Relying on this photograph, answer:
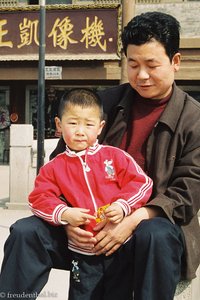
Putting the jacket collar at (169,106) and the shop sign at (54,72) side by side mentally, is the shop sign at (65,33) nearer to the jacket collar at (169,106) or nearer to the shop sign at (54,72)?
the shop sign at (54,72)

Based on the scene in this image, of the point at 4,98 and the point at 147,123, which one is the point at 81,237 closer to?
the point at 147,123

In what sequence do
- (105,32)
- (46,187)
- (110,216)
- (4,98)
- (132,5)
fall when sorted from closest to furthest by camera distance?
1. (110,216)
2. (46,187)
3. (132,5)
4. (105,32)
5. (4,98)

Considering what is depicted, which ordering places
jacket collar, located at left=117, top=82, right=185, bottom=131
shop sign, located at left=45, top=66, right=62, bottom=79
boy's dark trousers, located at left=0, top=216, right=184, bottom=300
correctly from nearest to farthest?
boy's dark trousers, located at left=0, top=216, right=184, bottom=300 < jacket collar, located at left=117, top=82, right=185, bottom=131 < shop sign, located at left=45, top=66, right=62, bottom=79

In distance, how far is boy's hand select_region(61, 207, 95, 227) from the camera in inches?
83.3

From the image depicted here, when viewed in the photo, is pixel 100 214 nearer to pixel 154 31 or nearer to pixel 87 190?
pixel 87 190

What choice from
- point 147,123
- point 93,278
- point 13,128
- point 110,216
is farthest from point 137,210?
point 13,128

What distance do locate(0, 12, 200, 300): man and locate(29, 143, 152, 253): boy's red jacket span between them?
0.08 meters

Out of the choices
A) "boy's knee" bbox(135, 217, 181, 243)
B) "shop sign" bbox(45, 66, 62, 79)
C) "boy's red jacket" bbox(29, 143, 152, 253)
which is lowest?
"boy's knee" bbox(135, 217, 181, 243)

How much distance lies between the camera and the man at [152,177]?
205 cm

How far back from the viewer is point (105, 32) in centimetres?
1215

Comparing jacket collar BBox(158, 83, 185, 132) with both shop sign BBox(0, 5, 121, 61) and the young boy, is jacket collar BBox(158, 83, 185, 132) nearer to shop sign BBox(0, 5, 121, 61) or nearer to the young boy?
the young boy

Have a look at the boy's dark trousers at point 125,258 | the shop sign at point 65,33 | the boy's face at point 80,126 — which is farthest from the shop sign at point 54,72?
the boy's dark trousers at point 125,258

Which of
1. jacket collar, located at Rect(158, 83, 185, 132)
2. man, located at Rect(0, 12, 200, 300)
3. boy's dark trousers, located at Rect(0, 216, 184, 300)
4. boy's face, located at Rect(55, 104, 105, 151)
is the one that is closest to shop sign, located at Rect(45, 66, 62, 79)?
man, located at Rect(0, 12, 200, 300)

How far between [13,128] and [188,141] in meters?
5.47
